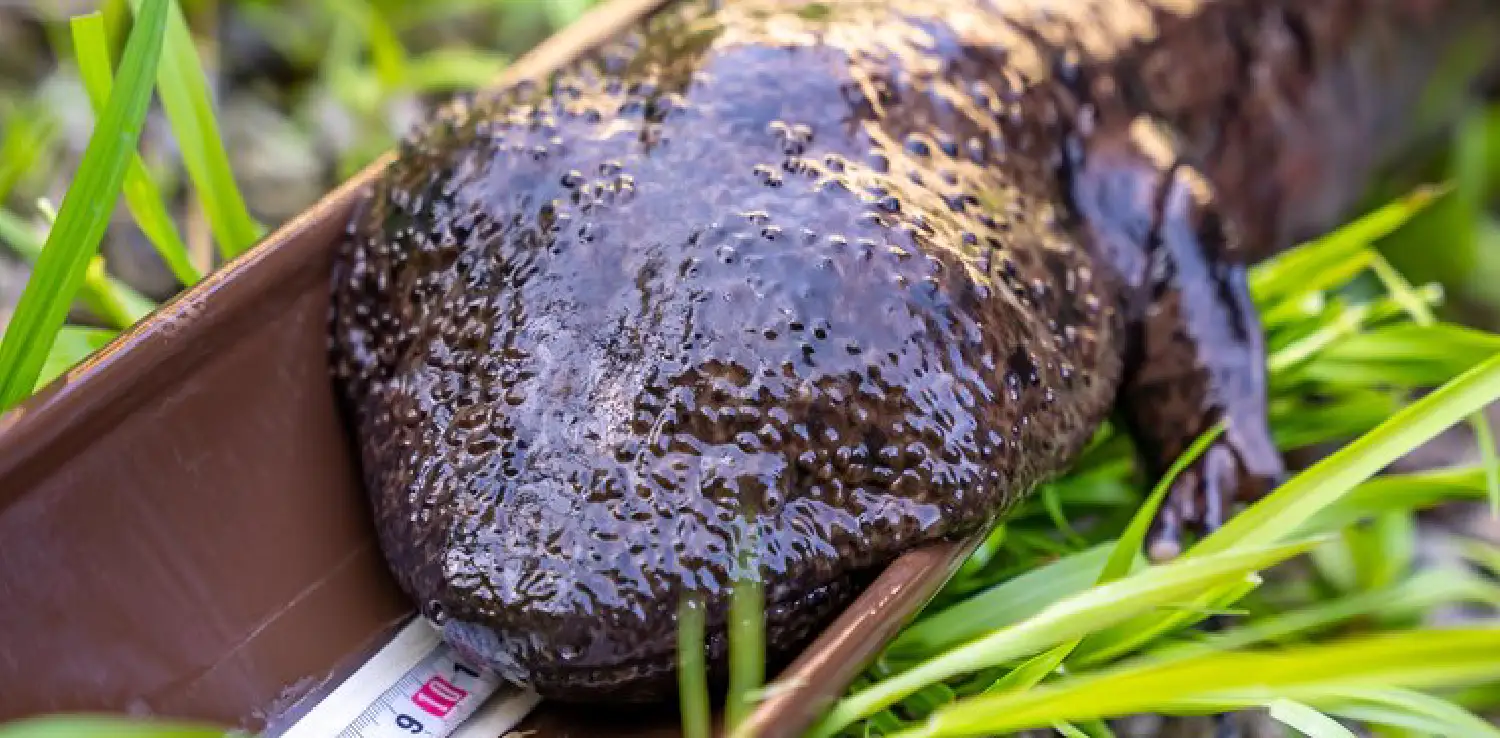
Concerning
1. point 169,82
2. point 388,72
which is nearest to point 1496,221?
point 388,72

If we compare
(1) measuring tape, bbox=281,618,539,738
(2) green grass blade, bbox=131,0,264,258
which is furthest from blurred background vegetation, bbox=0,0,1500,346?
(1) measuring tape, bbox=281,618,539,738

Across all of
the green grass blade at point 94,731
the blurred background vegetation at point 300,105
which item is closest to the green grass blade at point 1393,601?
the green grass blade at point 94,731

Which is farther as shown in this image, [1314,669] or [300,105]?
[300,105]

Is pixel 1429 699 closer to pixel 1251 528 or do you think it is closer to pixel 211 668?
pixel 1251 528

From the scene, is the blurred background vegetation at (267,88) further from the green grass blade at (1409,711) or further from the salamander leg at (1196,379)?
the green grass blade at (1409,711)

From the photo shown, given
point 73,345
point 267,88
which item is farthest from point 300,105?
point 73,345

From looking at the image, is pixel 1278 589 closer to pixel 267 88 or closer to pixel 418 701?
pixel 418 701
